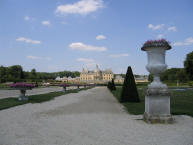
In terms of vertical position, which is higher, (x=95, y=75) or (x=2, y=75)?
(x=95, y=75)

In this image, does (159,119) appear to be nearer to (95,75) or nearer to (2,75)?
(2,75)

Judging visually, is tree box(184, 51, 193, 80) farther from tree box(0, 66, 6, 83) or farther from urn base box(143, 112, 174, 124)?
tree box(0, 66, 6, 83)

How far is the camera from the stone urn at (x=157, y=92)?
602 centimetres

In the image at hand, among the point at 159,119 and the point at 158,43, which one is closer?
the point at 159,119

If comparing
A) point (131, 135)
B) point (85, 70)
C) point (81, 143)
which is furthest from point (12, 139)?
point (85, 70)

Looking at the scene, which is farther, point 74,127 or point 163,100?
point 163,100

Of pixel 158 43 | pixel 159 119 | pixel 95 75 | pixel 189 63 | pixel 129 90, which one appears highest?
pixel 189 63

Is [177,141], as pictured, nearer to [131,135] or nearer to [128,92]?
[131,135]

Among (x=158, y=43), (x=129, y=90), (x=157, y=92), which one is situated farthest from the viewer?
(x=129, y=90)

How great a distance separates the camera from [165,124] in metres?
5.81

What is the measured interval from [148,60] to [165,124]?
7.46 feet

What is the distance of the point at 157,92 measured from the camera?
6098 millimetres

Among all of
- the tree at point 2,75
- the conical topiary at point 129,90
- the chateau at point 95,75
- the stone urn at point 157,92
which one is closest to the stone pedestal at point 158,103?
the stone urn at point 157,92

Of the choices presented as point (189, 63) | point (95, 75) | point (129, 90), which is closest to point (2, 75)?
point (95, 75)
